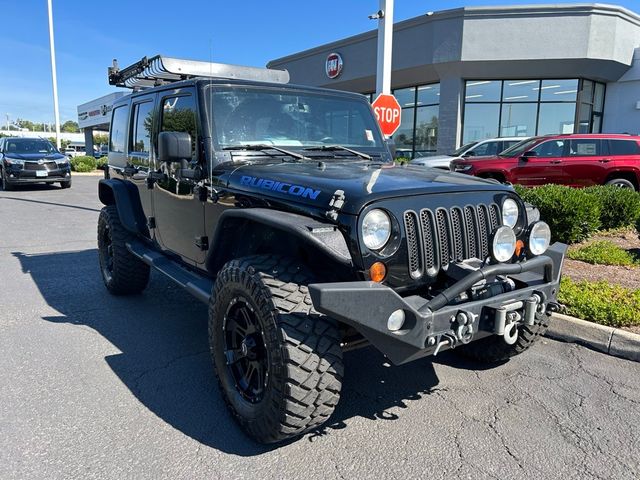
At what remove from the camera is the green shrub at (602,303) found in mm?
4117

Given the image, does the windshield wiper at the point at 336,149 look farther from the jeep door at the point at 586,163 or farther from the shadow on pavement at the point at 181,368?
the jeep door at the point at 586,163

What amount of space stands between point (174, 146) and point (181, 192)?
2.27 ft

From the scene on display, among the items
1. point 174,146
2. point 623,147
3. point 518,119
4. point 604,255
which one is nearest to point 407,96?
point 518,119

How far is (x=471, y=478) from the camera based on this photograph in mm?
2432

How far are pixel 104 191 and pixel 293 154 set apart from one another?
3.04m

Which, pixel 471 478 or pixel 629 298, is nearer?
pixel 471 478

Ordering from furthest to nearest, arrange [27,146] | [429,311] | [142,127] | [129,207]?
[27,146] → [129,207] → [142,127] → [429,311]

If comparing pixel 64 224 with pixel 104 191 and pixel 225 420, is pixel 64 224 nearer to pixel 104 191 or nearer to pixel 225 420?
pixel 104 191

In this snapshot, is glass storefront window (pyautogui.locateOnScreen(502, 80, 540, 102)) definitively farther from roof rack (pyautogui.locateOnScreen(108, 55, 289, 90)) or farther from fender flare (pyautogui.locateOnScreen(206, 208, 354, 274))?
fender flare (pyautogui.locateOnScreen(206, 208, 354, 274))

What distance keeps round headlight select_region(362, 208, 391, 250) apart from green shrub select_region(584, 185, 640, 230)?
665cm

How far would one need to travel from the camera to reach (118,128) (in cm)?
552

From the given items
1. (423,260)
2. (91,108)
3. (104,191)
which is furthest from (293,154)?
(91,108)

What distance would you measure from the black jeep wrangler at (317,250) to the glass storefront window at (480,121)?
57.0ft

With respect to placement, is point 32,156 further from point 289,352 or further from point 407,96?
point 289,352
